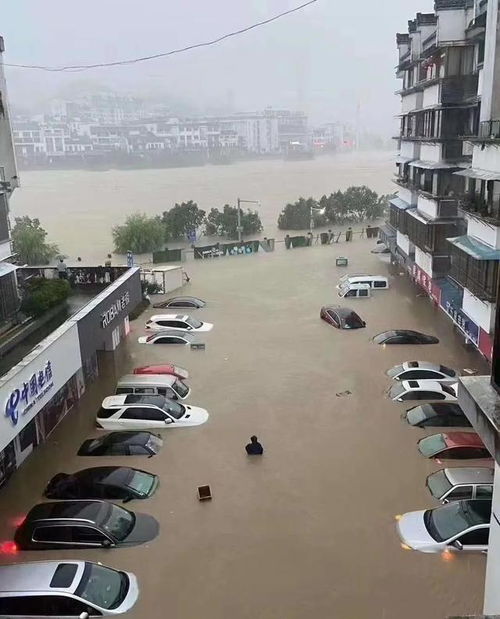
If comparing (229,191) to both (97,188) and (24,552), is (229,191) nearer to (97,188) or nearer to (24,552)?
(97,188)

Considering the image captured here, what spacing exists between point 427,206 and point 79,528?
682 inches

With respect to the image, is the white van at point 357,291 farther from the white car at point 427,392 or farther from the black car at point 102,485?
the black car at point 102,485

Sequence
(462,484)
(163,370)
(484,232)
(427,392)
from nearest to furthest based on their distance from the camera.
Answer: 1. (462,484)
2. (484,232)
3. (427,392)
4. (163,370)

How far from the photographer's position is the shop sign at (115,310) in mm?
16609

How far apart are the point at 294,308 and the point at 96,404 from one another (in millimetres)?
11576

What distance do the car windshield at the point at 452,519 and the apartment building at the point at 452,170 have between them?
5.97 meters

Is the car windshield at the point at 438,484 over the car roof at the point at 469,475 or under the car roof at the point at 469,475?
under

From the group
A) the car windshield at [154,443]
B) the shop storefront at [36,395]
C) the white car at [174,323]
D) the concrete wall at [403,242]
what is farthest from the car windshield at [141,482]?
the concrete wall at [403,242]

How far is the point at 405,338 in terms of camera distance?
800 inches

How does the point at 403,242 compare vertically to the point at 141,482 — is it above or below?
above

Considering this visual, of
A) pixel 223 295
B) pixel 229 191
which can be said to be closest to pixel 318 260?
pixel 223 295

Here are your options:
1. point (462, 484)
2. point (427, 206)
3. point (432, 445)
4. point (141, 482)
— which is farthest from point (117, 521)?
point (427, 206)

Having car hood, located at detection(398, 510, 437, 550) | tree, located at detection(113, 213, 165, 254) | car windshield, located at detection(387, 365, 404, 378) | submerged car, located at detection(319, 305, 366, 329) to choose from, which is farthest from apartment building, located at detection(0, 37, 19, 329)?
tree, located at detection(113, 213, 165, 254)

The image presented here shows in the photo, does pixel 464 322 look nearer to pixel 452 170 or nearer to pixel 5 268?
pixel 452 170
